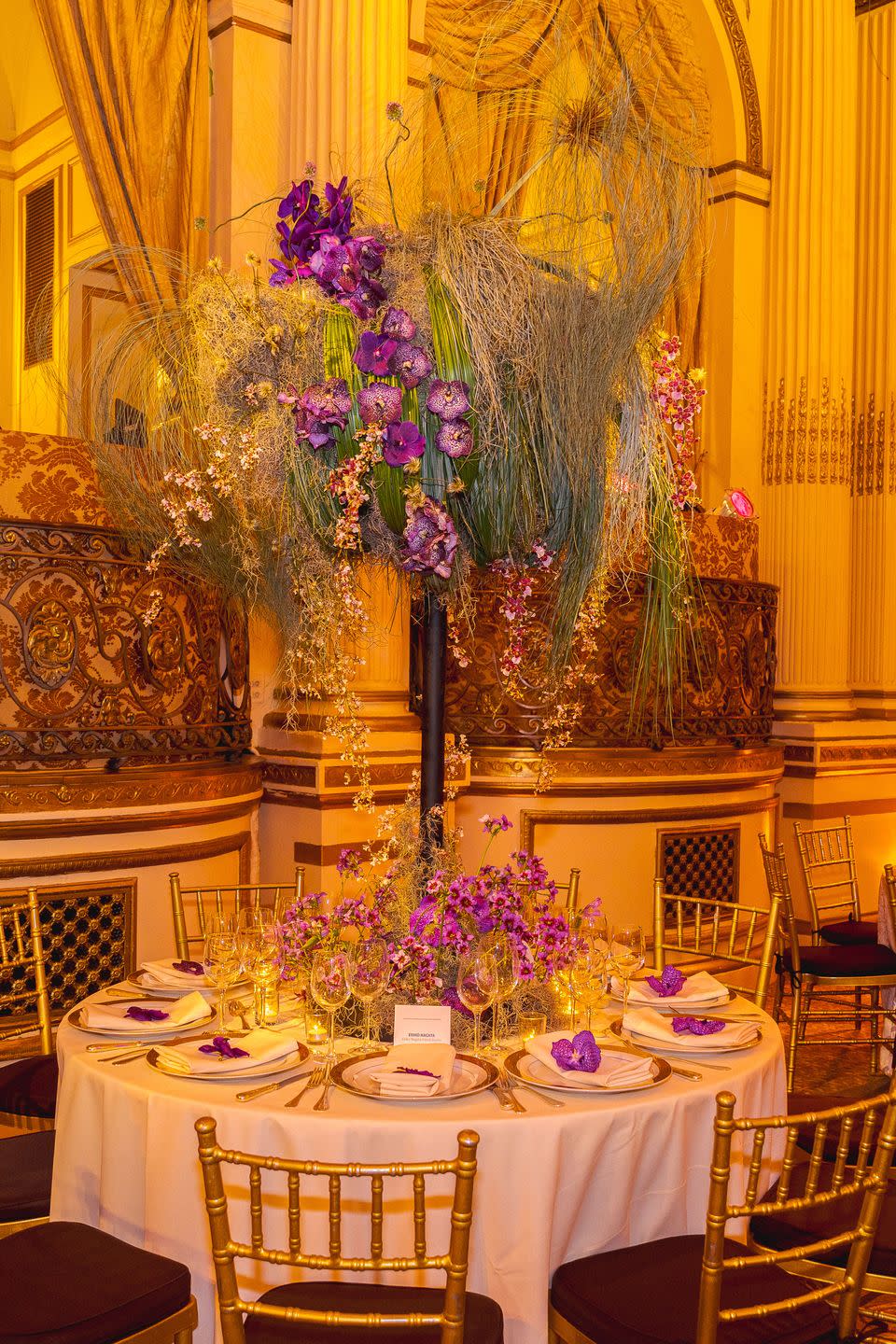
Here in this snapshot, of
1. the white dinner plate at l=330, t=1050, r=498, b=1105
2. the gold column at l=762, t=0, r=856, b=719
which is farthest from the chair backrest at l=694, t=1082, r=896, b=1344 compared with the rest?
the gold column at l=762, t=0, r=856, b=719

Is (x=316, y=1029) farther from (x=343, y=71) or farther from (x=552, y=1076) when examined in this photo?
(x=343, y=71)

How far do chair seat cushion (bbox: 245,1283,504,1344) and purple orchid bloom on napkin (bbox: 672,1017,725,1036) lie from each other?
0.70 m

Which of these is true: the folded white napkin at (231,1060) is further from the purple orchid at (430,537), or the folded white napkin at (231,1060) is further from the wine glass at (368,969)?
the purple orchid at (430,537)

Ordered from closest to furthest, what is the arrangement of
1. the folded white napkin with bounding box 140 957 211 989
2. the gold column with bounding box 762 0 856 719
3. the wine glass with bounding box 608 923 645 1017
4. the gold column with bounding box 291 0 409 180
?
the wine glass with bounding box 608 923 645 1017, the folded white napkin with bounding box 140 957 211 989, the gold column with bounding box 291 0 409 180, the gold column with bounding box 762 0 856 719

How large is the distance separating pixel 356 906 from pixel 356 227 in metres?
1.32

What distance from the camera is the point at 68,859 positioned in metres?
4.50

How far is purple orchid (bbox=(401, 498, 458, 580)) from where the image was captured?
7.65ft

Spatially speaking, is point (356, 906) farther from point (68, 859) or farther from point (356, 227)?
point (68, 859)

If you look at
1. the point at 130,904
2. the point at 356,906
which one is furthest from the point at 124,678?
the point at 356,906

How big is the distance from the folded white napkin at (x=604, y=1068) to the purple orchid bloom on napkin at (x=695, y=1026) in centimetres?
17

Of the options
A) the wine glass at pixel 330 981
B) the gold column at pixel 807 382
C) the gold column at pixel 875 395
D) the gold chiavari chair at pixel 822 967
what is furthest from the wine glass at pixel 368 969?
the gold column at pixel 875 395

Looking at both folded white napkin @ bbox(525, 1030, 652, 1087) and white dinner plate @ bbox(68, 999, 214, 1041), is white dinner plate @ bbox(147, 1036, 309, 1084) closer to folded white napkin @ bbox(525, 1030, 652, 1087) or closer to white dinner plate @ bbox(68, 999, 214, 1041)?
white dinner plate @ bbox(68, 999, 214, 1041)

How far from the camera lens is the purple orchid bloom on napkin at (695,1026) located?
2564 millimetres

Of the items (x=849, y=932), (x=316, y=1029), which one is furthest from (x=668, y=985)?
(x=849, y=932)
